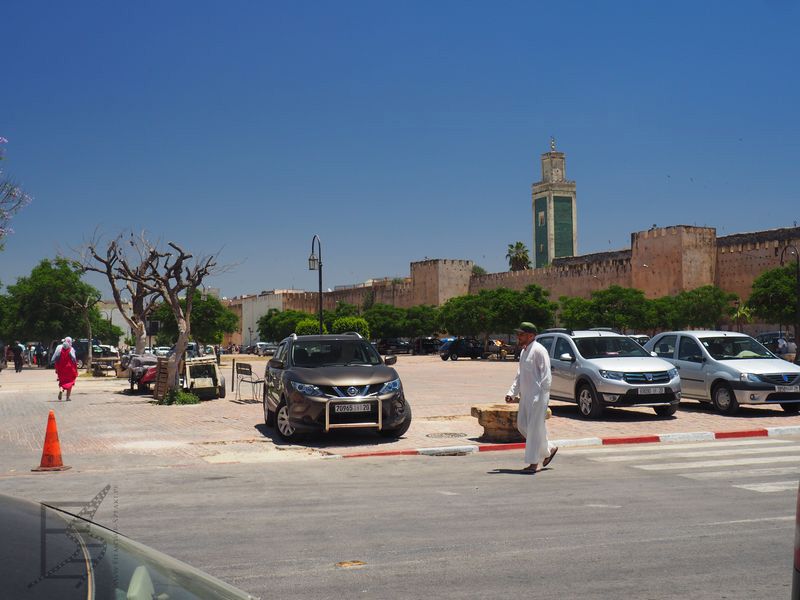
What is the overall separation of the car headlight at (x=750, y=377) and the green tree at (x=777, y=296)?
38.1 metres

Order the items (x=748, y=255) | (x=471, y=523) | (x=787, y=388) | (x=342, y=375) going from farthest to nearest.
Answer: (x=748, y=255), (x=787, y=388), (x=342, y=375), (x=471, y=523)

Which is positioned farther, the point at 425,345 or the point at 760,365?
the point at 425,345

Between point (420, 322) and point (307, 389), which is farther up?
point (420, 322)

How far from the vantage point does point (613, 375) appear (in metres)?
15.3

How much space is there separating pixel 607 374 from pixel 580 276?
2855 inches

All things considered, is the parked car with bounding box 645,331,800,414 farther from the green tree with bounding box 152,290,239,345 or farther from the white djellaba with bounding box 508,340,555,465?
the green tree with bounding box 152,290,239,345

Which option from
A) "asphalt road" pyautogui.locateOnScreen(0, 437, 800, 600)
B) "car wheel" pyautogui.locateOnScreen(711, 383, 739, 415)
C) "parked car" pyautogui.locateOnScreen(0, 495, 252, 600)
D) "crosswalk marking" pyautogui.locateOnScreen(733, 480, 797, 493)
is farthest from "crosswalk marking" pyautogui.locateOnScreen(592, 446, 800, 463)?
"parked car" pyautogui.locateOnScreen(0, 495, 252, 600)

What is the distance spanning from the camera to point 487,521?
6.96 metres

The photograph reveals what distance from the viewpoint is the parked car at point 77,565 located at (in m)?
1.72

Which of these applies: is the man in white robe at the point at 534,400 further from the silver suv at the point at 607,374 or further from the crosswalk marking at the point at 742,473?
the silver suv at the point at 607,374

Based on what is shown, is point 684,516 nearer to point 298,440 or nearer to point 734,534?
point 734,534

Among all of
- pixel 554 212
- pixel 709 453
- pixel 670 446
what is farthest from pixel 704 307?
pixel 554 212

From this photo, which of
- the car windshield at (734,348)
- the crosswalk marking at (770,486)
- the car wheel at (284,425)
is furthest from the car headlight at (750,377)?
the car wheel at (284,425)

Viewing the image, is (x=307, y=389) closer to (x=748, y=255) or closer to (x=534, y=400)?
(x=534, y=400)
